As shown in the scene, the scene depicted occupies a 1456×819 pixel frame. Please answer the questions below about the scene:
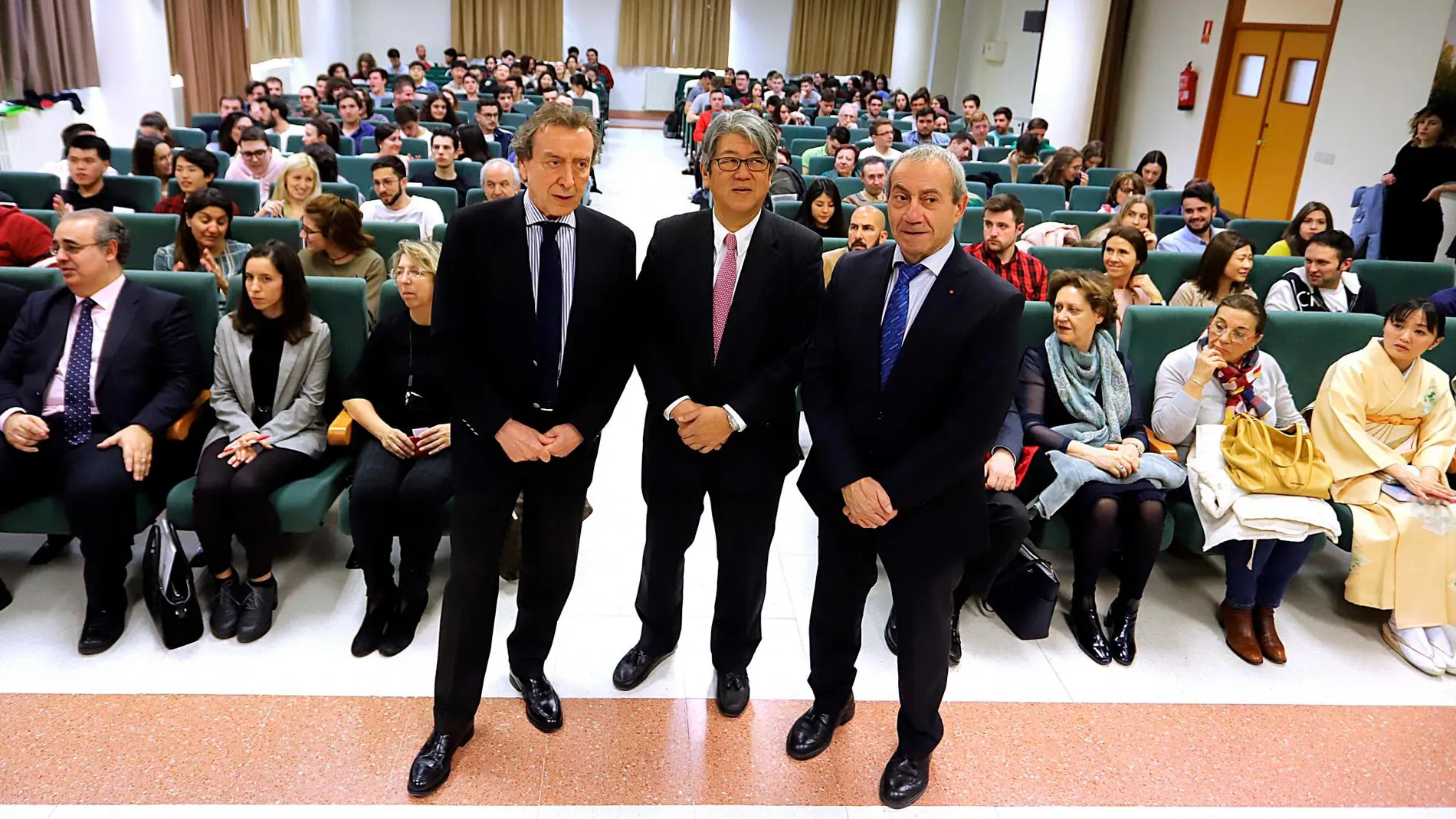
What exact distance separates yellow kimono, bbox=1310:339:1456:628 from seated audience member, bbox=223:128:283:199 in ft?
17.1

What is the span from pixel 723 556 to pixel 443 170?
14.0ft

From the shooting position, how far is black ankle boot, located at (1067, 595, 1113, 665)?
9.95ft

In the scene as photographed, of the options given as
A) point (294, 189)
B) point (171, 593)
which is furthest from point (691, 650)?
point (294, 189)

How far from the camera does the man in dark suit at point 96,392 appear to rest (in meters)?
2.81

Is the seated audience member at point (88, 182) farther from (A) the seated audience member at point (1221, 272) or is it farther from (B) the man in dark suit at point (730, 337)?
(A) the seated audience member at point (1221, 272)

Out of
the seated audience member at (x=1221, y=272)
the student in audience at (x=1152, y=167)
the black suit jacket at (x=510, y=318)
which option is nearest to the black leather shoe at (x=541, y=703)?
the black suit jacket at (x=510, y=318)

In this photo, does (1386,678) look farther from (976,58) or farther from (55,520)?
(976,58)

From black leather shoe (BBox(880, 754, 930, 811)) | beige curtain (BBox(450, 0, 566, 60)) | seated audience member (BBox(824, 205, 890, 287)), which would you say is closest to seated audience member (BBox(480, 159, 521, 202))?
seated audience member (BBox(824, 205, 890, 287))

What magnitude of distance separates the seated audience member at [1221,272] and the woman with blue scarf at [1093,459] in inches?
49.0

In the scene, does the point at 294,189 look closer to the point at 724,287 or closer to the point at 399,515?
the point at 399,515

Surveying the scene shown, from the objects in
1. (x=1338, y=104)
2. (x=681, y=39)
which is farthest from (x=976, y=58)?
(x=1338, y=104)

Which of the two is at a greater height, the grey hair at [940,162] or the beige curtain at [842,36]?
the beige curtain at [842,36]

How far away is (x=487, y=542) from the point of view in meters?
2.27

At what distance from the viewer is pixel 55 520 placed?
2832 mm
